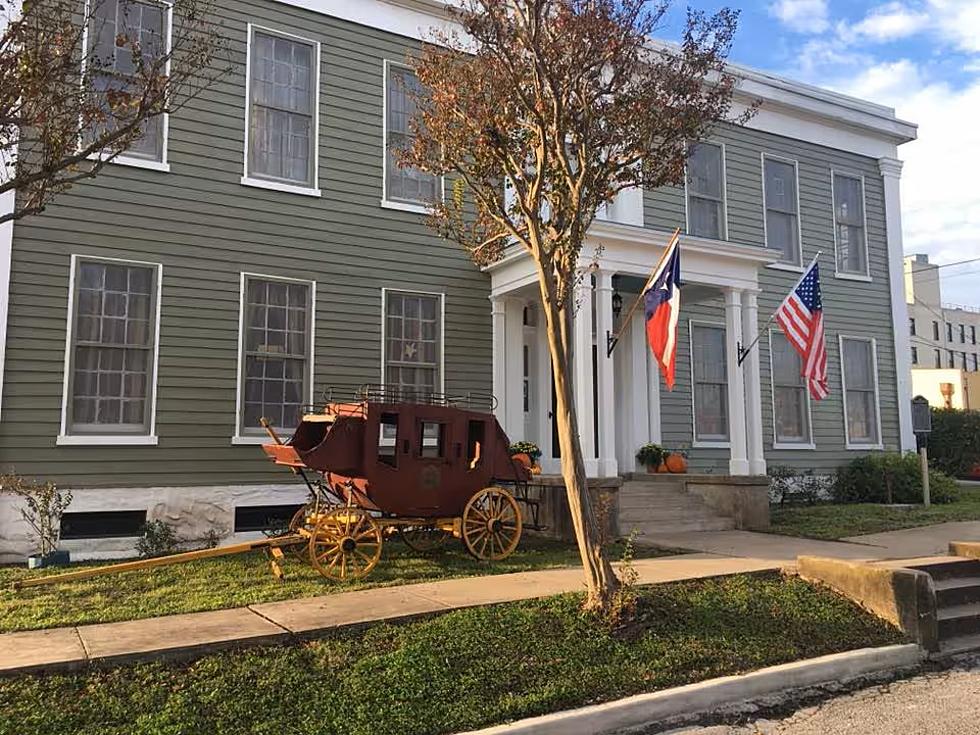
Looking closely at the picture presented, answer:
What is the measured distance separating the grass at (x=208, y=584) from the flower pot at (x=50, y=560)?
15 centimetres

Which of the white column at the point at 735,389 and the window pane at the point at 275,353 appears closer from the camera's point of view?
the window pane at the point at 275,353

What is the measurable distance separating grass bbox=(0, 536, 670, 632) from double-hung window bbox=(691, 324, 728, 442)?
234 inches

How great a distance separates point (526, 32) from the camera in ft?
23.1

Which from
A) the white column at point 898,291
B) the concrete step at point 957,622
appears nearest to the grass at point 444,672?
the concrete step at point 957,622

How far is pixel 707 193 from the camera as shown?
16.1m

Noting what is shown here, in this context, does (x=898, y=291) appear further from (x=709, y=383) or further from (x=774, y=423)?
(x=709, y=383)

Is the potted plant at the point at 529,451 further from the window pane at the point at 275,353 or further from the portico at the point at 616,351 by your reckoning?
the window pane at the point at 275,353

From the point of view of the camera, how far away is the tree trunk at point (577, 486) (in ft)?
21.9

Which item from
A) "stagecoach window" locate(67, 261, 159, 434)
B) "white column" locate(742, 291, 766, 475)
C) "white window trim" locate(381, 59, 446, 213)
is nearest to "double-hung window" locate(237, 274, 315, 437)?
"stagecoach window" locate(67, 261, 159, 434)

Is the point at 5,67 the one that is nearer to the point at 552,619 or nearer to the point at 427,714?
the point at 427,714

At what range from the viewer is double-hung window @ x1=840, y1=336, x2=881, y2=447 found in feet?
57.2

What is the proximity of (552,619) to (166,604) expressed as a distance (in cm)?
331

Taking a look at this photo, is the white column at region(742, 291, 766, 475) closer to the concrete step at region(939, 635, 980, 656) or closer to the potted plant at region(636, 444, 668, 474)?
the potted plant at region(636, 444, 668, 474)

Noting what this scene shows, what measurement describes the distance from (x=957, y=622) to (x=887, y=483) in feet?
30.4
